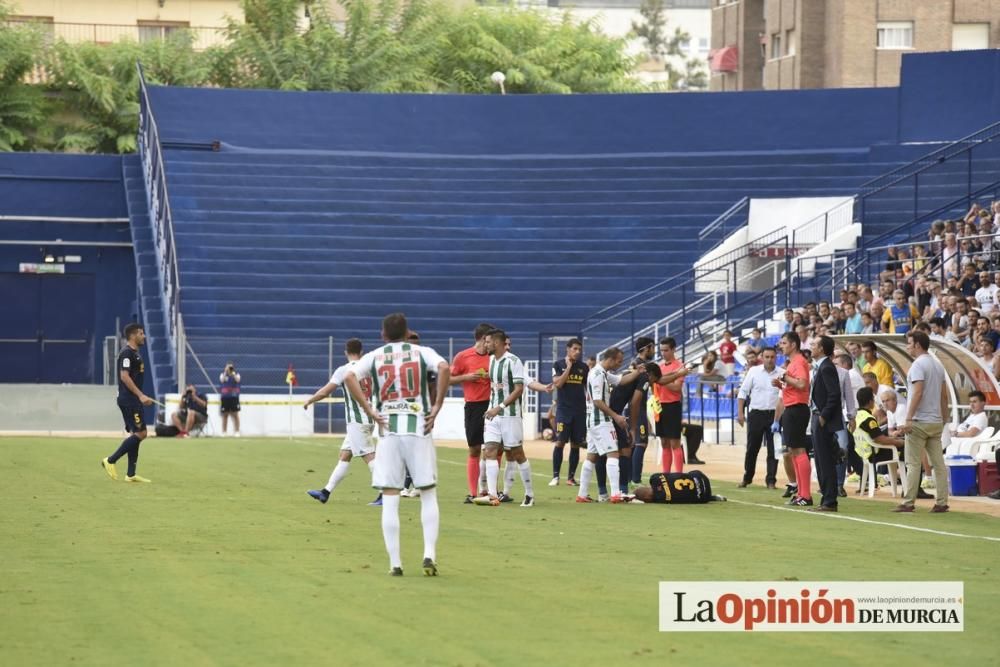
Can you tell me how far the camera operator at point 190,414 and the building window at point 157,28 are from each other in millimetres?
28487

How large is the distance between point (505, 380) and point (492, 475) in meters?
1.08

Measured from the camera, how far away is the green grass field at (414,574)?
9.45 m

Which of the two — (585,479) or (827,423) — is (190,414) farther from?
(827,423)

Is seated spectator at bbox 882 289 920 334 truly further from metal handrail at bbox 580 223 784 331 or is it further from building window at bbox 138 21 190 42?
building window at bbox 138 21 190 42

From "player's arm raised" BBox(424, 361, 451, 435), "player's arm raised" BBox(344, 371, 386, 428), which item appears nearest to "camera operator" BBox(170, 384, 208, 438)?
"player's arm raised" BBox(344, 371, 386, 428)

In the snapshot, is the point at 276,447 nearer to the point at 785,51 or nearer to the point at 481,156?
the point at 481,156

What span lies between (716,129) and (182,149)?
50.8ft

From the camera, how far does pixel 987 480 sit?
21.7 meters

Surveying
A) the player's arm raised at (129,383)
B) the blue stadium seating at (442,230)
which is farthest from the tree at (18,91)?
the player's arm raised at (129,383)

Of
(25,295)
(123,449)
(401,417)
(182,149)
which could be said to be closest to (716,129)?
(182,149)

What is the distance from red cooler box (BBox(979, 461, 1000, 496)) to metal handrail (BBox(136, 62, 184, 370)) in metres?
22.2

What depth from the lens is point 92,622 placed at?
34.0ft

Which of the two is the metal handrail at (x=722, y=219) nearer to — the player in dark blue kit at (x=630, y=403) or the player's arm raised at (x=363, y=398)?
the player in dark blue kit at (x=630, y=403)

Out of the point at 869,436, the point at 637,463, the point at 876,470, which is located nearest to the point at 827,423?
the point at 869,436
